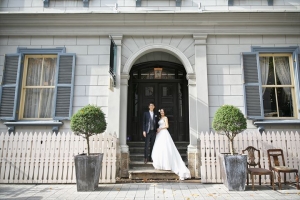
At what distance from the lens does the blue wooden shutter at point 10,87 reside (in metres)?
6.86

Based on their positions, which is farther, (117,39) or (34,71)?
(34,71)

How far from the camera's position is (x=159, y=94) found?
338 inches

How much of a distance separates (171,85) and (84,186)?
498 cm

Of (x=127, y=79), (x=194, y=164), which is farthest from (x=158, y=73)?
(x=194, y=164)

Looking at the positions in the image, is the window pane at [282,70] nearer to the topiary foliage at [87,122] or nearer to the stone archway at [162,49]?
the stone archway at [162,49]

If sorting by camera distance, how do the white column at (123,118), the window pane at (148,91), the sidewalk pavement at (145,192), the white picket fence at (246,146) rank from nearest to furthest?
1. the sidewalk pavement at (145,192)
2. the white picket fence at (246,146)
3. the white column at (123,118)
4. the window pane at (148,91)

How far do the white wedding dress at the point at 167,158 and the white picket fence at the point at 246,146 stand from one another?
57 centimetres

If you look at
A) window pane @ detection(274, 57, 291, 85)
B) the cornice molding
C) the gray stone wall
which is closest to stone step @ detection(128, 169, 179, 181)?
the gray stone wall

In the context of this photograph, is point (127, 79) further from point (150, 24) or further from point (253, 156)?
point (253, 156)

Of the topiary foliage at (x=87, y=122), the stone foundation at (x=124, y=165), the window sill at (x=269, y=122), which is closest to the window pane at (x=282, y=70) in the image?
the window sill at (x=269, y=122)

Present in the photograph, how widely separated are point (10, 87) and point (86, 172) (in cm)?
410

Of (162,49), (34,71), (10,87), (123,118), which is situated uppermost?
(162,49)

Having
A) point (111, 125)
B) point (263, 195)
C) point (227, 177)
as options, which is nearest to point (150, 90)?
point (111, 125)

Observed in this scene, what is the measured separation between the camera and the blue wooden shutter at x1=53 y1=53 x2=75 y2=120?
6.83 meters
